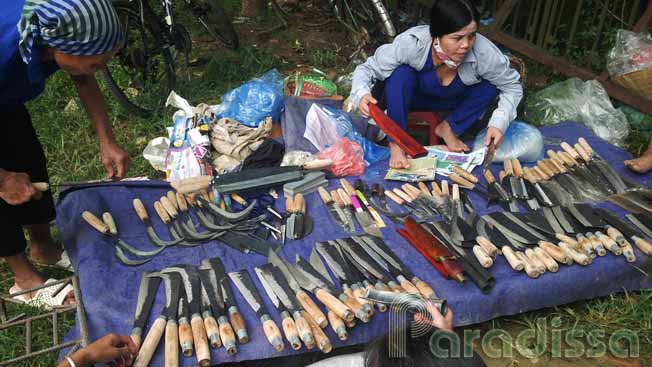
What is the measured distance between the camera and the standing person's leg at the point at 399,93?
3752 millimetres

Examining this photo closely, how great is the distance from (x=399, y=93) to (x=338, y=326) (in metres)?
1.93

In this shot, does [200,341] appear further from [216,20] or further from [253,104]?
[216,20]

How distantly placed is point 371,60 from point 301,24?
9.32 ft

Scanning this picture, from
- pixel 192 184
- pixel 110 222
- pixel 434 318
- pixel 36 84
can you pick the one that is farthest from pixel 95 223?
pixel 434 318

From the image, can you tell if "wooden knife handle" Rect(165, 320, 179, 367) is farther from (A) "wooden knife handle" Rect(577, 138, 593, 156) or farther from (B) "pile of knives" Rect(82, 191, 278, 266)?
(A) "wooden knife handle" Rect(577, 138, 593, 156)

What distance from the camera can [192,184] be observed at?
3.24m

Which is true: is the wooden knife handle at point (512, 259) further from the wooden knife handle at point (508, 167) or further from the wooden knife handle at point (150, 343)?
the wooden knife handle at point (150, 343)

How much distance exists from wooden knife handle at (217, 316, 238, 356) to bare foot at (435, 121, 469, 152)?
2.23m

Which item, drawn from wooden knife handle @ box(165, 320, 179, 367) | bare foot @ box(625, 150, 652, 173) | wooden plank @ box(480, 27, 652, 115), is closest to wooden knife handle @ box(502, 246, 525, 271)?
bare foot @ box(625, 150, 652, 173)

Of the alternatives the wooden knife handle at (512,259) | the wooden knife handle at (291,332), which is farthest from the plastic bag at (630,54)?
the wooden knife handle at (291,332)

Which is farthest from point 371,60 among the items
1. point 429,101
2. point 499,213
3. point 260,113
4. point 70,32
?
point 70,32

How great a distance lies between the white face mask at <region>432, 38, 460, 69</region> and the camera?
3.59 meters

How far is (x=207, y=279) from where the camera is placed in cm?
263

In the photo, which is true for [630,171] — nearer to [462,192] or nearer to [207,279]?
[462,192]
